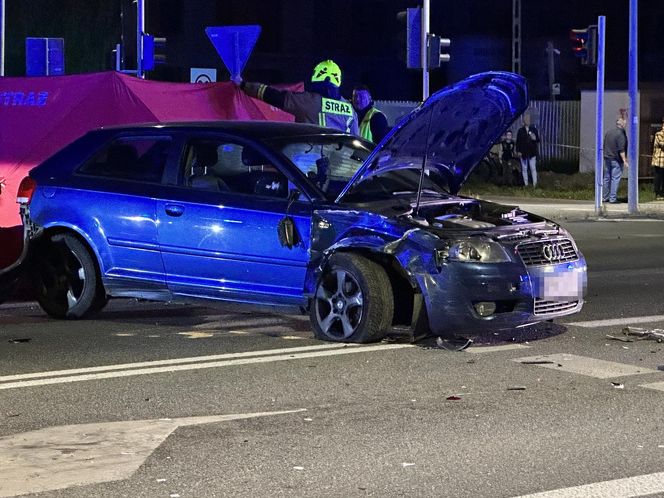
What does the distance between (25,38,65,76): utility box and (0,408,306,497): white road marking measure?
17903 mm

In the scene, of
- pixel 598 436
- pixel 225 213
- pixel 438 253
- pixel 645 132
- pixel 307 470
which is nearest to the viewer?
pixel 307 470

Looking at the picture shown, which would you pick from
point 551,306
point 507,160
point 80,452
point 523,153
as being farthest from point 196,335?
point 507,160

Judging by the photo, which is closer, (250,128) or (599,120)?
(250,128)

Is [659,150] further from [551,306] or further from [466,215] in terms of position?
[551,306]

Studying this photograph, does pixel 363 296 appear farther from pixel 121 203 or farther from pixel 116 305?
pixel 116 305

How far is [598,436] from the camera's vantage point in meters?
6.87

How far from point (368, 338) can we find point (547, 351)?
112cm

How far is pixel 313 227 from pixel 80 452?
335 centimetres

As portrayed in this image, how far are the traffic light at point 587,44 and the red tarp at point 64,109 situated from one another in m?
10.5

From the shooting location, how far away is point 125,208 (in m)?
10.3

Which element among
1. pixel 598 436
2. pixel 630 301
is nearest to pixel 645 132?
pixel 630 301

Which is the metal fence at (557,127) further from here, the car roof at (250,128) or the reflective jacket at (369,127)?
the car roof at (250,128)

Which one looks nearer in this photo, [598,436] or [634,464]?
[634,464]

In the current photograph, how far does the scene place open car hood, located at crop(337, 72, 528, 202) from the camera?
973 centimetres
